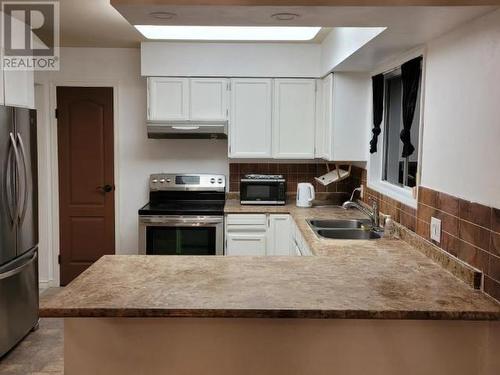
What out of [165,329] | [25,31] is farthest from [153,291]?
[25,31]

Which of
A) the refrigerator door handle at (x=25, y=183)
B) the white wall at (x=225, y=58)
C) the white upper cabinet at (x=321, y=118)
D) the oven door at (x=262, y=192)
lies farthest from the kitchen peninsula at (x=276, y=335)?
the white wall at (x=225, y=58)

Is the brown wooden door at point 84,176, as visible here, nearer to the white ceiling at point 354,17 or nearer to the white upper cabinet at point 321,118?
the white upper cabinet at point 321,118

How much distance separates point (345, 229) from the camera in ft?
11.8

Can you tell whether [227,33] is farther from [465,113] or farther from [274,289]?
[274,289]

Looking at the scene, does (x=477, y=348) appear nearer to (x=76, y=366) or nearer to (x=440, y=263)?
(x=440, y=263)

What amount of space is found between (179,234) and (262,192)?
915mm

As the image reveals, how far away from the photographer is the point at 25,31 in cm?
375

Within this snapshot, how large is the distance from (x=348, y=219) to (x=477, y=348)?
6.59 feet

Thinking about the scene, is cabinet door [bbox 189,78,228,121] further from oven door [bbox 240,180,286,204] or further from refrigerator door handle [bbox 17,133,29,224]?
refrigerator door handle [bbox 17,133,29,224]

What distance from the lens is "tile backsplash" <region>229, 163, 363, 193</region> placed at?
500 centimetres

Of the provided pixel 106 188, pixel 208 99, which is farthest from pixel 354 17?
pixel 106 188

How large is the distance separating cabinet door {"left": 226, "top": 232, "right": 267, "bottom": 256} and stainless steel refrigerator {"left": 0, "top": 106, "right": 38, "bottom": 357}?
161 cm

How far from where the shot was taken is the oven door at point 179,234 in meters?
4.35

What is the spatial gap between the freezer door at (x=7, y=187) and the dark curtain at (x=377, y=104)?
2.66 metres
